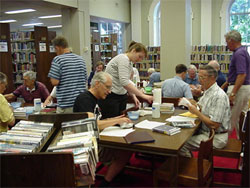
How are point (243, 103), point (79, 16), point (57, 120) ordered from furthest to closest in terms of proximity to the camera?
point (79, 16), point (243, 103), point (57, 120)

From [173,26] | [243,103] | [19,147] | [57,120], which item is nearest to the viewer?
[19,147]

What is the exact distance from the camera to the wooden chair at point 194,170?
2.11 metres

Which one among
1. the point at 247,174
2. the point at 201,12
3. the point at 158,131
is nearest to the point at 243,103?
the point at 247,174

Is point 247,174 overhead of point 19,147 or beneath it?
beneath

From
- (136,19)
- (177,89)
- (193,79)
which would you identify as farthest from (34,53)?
(177,89)

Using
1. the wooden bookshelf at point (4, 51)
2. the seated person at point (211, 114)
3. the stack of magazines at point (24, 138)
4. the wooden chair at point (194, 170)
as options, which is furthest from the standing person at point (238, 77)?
the wooden bookshelf at point (4, 51)

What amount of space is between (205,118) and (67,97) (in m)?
1.66

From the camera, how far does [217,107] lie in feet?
8.52

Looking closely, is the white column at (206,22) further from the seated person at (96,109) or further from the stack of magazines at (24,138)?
the stack of magazines at (24,138)

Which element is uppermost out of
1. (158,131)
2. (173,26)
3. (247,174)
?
(173,26)

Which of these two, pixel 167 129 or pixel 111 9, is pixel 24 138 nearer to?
pixel 167 129

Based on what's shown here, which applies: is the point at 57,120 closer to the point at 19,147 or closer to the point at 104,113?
the point at 19,147

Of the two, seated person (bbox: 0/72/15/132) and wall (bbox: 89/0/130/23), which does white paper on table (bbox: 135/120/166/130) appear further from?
wall (bbox: 89/0/130/23)

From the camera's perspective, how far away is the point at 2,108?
255 cm
